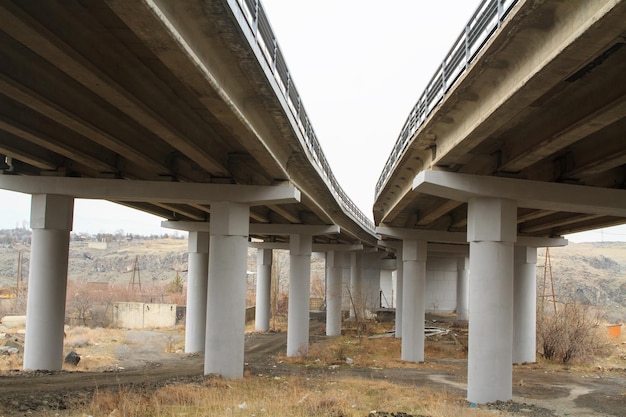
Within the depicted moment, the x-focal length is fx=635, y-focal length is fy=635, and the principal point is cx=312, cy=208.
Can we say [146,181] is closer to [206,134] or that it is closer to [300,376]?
[206,134]

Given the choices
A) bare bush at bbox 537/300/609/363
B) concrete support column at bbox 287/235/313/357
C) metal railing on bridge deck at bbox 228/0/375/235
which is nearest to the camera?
metal railing on bridge deck at bbox 228/0/375/235

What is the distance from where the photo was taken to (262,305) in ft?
162

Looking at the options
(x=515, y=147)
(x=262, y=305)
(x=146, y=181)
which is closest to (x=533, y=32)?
(x=515, y=147)

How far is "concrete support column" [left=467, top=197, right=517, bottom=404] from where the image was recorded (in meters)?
16.0

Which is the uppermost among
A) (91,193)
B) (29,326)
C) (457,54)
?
(457,54)

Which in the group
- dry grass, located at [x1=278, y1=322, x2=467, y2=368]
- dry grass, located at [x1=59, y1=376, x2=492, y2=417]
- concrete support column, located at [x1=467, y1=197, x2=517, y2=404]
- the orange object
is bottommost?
dry grass, located at [x1=278, y1=322, x2=467, y2=368]

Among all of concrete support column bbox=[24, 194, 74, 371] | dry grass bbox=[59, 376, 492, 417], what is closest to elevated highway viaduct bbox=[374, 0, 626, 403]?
dry grass bbox=[59, 376, 492, 417]

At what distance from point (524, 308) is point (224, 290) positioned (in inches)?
661

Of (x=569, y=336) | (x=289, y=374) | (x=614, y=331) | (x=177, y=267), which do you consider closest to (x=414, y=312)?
(x=569, y=336)

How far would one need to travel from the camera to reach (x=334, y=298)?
45625mm

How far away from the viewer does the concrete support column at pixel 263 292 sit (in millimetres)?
49031

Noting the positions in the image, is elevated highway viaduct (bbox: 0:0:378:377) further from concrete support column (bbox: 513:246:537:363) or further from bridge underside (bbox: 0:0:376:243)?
concrete support column (bbox: 513:246:537:363)

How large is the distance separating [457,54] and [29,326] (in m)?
15.0

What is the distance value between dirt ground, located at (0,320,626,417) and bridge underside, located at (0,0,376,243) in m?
5.70
